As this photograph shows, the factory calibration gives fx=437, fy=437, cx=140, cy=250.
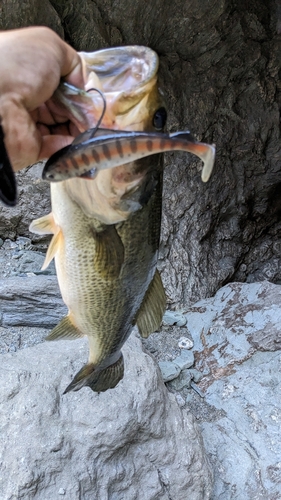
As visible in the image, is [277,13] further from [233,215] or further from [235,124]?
[233,215]

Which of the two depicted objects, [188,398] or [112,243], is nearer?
[112,243]

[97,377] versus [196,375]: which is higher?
[97,377]

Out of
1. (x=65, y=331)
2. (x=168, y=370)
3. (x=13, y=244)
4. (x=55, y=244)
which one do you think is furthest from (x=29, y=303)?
(x=55, y=244)

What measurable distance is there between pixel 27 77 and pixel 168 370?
92.8 inches

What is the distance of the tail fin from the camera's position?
1.63 metres

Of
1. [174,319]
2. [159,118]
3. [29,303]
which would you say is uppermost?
[159,118]

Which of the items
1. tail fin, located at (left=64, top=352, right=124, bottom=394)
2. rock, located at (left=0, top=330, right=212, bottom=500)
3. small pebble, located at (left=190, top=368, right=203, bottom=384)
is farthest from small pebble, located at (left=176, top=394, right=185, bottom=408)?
tail fin, located at (left=64, top=352, right=124, bottom=394)

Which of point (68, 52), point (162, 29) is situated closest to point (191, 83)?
point (162, 29)

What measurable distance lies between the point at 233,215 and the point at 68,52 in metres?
3.39

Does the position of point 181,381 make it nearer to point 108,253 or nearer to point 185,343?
point 185,343

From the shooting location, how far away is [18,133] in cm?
94

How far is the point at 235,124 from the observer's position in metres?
3.85

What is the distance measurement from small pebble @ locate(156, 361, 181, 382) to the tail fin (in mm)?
1232

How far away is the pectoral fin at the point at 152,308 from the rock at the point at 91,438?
78cm
